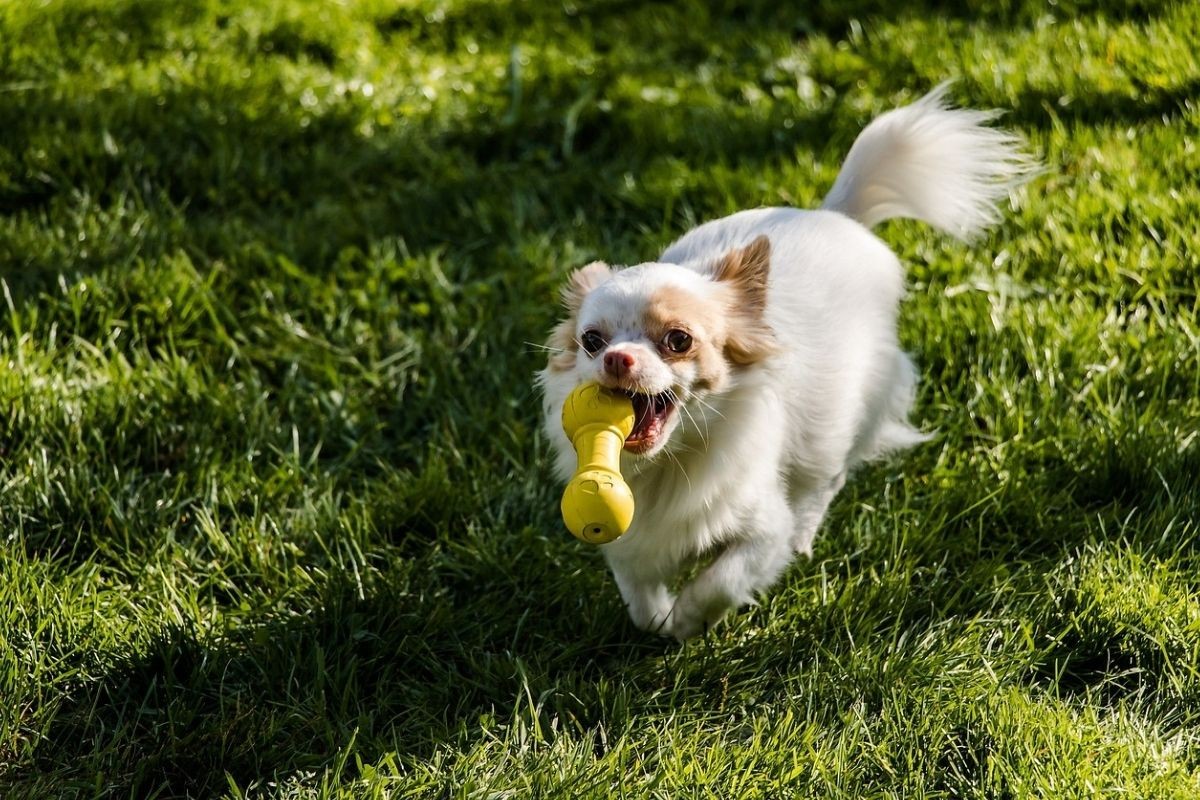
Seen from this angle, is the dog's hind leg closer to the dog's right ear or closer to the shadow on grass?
the shadow on grass

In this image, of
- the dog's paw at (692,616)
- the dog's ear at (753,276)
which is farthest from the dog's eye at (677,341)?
the dog's paw at (692,616)

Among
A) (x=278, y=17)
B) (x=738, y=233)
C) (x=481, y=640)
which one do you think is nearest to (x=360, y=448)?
(x=481, y=640)

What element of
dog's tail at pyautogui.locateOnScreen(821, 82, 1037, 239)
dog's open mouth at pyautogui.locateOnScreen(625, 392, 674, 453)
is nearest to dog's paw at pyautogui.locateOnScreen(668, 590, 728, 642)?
dog's open mouth at pyautogui.locateOnScreen(625, 392, 674, 453)

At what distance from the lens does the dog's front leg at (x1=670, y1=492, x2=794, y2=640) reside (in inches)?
107

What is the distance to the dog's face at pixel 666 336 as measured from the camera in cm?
242

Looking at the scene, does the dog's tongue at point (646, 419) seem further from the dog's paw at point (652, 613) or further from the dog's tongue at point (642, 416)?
the dog's paw at point (652, 613)

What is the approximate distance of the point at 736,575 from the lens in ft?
8.92

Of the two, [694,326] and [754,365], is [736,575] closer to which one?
[754,365]

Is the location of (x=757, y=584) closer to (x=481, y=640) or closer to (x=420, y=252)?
(x=481, y=640)

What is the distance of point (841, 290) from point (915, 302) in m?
0.72

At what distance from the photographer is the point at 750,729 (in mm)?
2584

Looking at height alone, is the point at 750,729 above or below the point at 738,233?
below

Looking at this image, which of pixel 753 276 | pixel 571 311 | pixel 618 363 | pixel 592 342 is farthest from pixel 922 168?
pixel 618 363

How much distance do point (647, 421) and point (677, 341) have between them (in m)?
0.18
